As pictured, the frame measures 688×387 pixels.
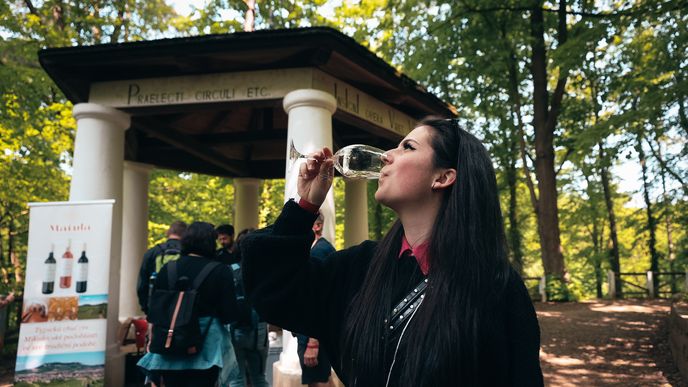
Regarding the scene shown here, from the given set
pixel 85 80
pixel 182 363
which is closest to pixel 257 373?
pixel 182 363

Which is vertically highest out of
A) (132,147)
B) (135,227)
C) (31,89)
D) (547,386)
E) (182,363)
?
(31,89)

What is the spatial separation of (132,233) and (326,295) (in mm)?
8712

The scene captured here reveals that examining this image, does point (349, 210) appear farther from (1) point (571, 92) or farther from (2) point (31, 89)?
(1) point (571, 92)

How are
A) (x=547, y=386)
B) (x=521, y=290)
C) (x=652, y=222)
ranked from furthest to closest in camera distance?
(x=652, y=222)
(x=547, y=386)
(x=521, y=290)

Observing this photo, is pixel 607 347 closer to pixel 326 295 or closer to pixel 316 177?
pixel 326 295

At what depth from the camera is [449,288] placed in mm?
1530

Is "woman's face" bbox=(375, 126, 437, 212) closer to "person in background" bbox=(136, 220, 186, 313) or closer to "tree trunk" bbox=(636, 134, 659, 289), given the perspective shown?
"person in background" bbox=(136, 220, 186, 313)

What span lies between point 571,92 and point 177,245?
21.5 meters

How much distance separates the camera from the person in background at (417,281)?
1.45 meters

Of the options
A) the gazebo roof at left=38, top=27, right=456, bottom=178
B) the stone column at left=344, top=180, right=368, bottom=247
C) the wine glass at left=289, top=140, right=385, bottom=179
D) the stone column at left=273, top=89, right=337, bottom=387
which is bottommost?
the wine glass at left=289, top=140, right=385, bottom=179

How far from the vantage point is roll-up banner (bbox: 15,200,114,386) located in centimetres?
543

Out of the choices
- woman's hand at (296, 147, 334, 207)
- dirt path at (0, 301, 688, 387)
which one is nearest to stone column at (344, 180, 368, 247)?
dirt path at (0, 301, 688, 387)

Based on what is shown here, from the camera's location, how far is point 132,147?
940cm

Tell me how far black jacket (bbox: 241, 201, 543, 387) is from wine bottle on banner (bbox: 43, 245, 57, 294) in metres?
4.98
